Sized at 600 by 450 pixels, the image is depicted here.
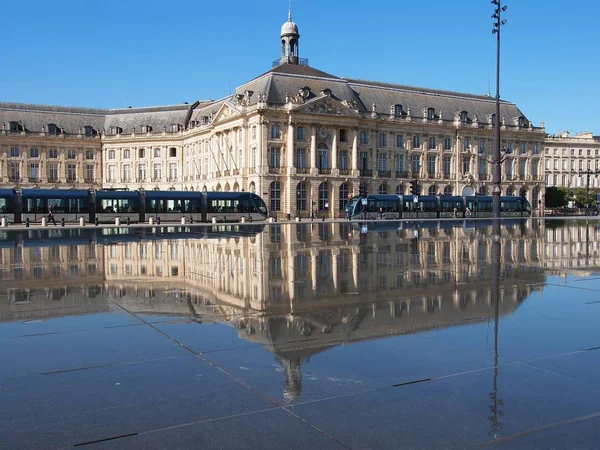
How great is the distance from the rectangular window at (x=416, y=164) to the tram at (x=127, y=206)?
32.9 meters

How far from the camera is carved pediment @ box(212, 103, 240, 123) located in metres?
77.9

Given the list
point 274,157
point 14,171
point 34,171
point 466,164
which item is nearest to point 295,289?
point 274,157

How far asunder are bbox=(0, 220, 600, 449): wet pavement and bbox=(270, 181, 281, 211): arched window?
206 ft

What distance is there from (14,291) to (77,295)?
4.42 feet

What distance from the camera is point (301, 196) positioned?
76750 mm

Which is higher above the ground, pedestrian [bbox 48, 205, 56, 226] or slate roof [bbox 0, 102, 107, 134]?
slate roof [bbox 0, 102, 107, 134]

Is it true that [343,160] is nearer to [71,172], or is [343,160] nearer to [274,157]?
[274,157]

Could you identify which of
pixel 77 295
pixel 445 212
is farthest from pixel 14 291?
pixel 445 212

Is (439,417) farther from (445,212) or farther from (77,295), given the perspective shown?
(445,212)

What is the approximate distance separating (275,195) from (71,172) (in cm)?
4305

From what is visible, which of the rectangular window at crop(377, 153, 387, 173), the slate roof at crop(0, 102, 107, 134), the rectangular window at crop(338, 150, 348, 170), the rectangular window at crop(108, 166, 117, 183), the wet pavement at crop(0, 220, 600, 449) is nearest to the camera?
the wet pavement at crop(0, 220, 600, 449)

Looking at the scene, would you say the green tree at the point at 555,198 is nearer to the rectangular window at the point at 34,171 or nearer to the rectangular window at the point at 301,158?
the rectangular window at the point at 301,158

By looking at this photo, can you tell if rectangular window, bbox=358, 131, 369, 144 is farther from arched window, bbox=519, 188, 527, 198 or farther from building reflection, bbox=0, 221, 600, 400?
building reflection, bbox=0, 221, 600, 400

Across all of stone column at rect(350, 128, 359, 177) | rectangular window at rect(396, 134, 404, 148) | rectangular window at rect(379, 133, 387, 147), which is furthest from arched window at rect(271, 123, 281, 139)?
rectangular window at rect(396, 134, 404, 148)
